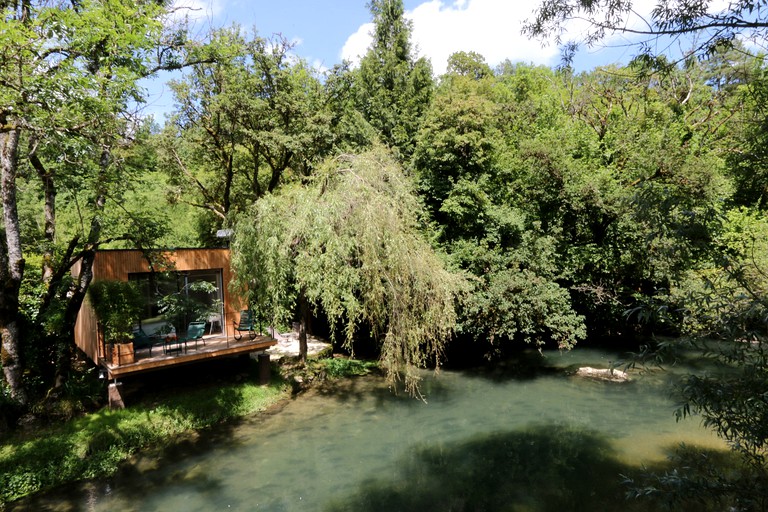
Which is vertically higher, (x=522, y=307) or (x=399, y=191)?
(x=399, y=191)

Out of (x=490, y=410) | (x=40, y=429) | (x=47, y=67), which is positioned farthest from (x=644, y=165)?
(x=40, y=429)

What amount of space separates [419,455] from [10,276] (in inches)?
394

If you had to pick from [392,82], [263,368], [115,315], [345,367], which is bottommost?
[345,367]

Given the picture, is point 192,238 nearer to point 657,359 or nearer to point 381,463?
point 381,463

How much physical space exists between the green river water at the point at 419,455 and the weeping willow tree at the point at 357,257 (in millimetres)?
1920

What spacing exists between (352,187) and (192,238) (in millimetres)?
16334

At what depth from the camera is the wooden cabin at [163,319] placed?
11586 millimetres

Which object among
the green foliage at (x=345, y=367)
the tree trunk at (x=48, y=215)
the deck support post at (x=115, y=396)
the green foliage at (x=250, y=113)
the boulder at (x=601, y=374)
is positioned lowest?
the boulder at (x=601, y=374)

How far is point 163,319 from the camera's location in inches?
547

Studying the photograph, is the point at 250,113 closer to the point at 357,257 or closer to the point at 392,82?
the point at 357,257

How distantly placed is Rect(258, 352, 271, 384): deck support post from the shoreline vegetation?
0.19 m

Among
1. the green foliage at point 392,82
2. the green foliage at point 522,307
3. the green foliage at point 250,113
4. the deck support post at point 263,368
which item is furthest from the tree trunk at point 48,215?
the green foliage at point 392,82

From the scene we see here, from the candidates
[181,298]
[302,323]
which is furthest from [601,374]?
[181,298]

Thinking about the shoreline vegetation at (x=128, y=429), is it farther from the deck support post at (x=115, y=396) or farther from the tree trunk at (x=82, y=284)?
the tree trunk at (x=82, y=284)
